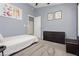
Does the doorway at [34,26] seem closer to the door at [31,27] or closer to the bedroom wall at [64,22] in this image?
the door at [31,27]

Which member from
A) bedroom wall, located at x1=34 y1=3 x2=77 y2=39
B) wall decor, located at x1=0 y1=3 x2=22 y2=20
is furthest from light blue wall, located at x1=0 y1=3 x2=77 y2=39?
wall decor, located at x1=0 y1=3 x2=22 y2=20

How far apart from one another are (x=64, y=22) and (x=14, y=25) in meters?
1.38

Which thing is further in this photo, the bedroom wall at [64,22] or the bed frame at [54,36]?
the bed frame at [54,36]

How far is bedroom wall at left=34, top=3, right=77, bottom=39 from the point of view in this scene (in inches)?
71.0

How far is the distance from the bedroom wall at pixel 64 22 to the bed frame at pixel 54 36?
104mm

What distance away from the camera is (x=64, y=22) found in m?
2.03

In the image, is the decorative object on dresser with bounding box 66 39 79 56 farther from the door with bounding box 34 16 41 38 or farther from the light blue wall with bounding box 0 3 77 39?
the door with bounding box 34 16 41 38

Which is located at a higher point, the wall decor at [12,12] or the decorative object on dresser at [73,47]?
the wall decor at [12,12]

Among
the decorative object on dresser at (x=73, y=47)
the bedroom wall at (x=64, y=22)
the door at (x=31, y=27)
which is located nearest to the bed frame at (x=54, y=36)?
the bedroom wall at (x=64, y=22)

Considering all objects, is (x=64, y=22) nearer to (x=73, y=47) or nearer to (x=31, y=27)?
(x=73, y=47)

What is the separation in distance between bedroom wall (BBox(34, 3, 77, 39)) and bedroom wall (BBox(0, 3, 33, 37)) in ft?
1.08

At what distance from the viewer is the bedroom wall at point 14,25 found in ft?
6.21

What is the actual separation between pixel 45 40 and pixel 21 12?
1.03m

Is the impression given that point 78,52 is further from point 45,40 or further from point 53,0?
point 53,0
